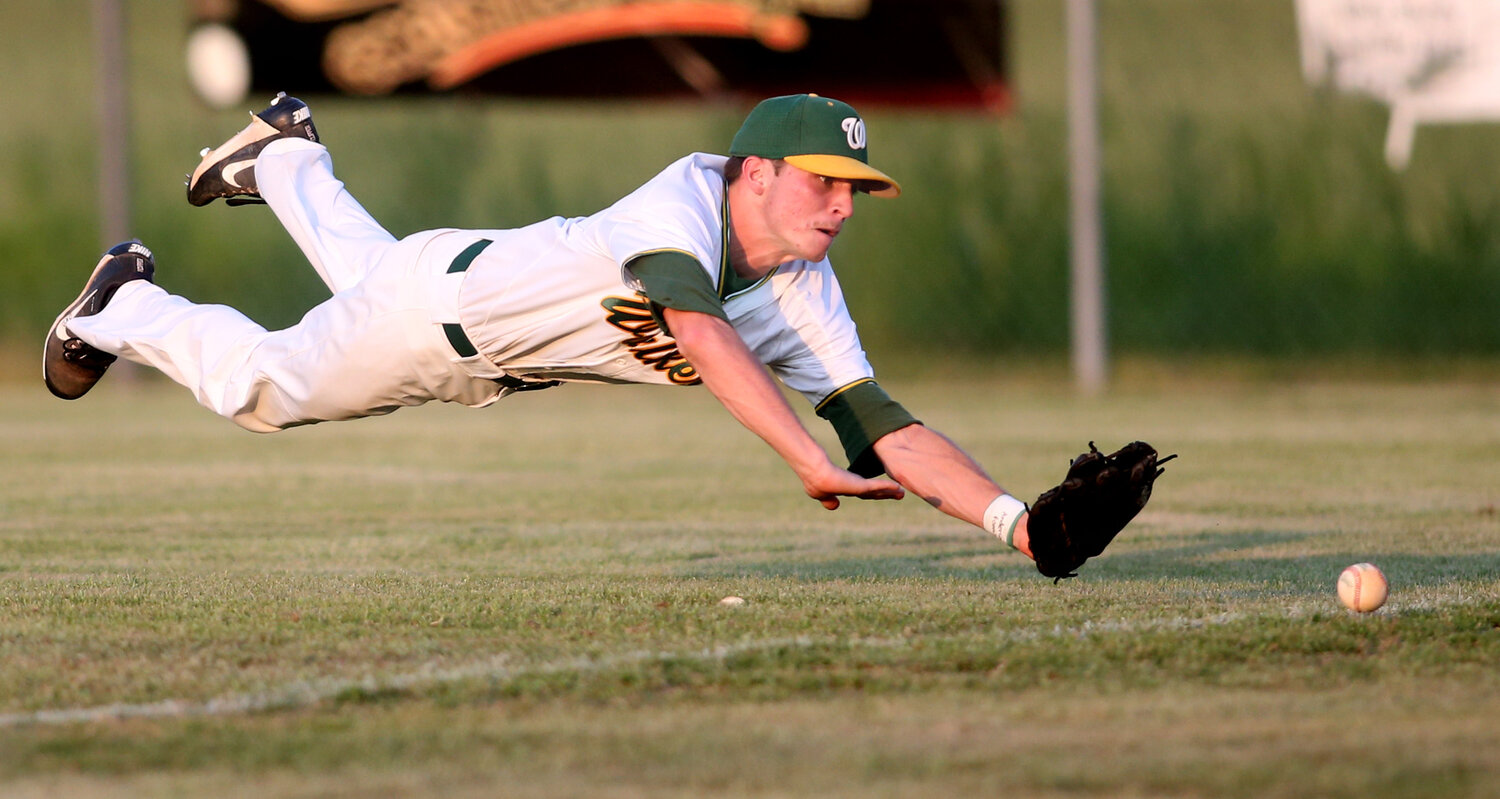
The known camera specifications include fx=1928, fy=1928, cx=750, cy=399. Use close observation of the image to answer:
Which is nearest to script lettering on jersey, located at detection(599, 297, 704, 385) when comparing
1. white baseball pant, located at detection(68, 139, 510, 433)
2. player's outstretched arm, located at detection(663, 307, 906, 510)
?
player's outstretched arm, located at detection(663, 307, 906, 510)

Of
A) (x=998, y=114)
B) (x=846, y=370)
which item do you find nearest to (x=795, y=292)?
(x=846, y=370)

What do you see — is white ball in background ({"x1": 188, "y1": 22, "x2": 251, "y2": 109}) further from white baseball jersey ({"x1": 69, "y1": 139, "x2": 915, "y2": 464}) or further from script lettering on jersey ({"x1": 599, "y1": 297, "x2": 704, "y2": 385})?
script lettering on jersey ({"x1": 599, "y1": 297, "x2": 704, "y2": 385})

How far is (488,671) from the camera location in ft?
14.7

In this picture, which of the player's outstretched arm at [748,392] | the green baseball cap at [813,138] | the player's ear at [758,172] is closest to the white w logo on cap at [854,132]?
the green baseball cap at [813,138]

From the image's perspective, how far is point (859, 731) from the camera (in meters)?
3.91

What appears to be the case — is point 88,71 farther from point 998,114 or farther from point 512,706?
point 512,706

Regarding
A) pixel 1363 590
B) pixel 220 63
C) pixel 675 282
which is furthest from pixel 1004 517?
pixel 220 63

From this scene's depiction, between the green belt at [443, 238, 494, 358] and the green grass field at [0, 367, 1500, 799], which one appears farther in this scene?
the green belt at [443, 238, 494, 358]

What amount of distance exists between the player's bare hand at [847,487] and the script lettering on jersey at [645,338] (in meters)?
0.87

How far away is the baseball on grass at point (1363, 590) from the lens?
5363 mm

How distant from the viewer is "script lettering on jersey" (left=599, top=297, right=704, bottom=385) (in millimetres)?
5609

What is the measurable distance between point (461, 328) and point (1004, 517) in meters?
1.75

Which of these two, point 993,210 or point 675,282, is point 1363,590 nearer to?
point 675,282

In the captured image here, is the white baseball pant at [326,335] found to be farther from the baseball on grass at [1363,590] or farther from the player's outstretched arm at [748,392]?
the baseball on grass at [1363,590]
